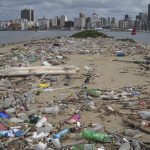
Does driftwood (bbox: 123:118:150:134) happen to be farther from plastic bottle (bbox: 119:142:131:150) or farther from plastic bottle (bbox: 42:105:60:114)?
plastic bottle (bbox: 42:105:60:114)

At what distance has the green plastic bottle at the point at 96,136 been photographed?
571cm

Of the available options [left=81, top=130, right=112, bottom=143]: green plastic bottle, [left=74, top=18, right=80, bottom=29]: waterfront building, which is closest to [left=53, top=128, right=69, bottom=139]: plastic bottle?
[left=81, top=130, right=112, bottom=143]: green plastic bottle

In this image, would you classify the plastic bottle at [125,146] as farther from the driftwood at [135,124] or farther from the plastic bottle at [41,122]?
the plastic bottle at [41,122]

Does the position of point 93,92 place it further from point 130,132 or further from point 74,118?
point 130,132

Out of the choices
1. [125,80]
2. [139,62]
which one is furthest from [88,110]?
[139,62]

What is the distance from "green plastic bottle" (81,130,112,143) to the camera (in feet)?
18.7

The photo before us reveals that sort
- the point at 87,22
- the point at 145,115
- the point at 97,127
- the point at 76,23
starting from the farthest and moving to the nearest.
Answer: the point at 76,23 < the point at 87,22 < the point at 145,115 < the point at 97,127

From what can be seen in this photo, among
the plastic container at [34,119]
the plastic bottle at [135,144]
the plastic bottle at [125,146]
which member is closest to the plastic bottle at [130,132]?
the plastic bottle at [135,144]

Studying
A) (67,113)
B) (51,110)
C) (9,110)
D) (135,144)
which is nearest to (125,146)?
(135,144)

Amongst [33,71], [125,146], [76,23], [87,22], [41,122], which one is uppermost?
[87,22]

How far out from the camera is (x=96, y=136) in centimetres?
576

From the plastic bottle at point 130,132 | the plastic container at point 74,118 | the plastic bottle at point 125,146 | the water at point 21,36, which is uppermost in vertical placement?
the water at point 21,36

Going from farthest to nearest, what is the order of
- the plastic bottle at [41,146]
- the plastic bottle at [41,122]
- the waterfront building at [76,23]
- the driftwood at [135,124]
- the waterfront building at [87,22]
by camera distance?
1. the waterfront building at [76,23]
2. the waterfront building at [87,22]
3. the plastic bottle at [41,122]
4. the driftwood at [135,124]
5. the plastic bottle at [41,146]

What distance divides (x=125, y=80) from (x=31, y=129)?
562 cm
